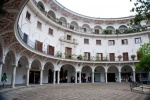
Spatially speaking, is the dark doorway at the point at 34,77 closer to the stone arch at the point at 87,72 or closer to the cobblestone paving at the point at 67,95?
the cobblestone paving at the point at 67,95

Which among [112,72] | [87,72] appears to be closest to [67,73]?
[87,72]

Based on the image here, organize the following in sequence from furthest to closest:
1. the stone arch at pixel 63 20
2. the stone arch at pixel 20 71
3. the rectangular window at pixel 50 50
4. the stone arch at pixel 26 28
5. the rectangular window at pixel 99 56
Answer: the rectangular window at pixel 99 56, the stone arch at pixel 63 20, the rectangular window at pixel 50 50, the stone arch at pixel 20 71, the stone arch at pixel 26 28

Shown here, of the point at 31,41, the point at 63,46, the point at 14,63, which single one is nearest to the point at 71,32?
the point at 63,46

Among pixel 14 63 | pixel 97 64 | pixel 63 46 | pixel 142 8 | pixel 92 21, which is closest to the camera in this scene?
pixel 142 8

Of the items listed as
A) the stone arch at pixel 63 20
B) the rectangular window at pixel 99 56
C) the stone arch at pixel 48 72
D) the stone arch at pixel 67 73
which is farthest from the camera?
the rectangular window at pixel 99 56

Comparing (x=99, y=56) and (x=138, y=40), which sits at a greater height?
(x=138, y=40)

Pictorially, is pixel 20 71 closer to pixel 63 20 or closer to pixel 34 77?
pixel 34 77

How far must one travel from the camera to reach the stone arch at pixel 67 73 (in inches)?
1130

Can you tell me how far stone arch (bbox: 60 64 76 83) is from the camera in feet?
94.2

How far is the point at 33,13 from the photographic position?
21.2 metres

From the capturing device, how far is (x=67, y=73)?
96.8 feet

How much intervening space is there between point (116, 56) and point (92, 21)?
9.44m

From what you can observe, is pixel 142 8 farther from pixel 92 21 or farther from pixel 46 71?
pixel 92 21

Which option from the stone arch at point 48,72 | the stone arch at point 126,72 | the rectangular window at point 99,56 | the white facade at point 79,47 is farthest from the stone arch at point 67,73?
the stone arch at point 126,72
